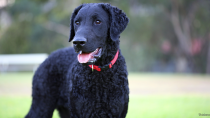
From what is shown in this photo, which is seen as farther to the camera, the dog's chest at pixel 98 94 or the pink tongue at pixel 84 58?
the dog's chest at pixel 98 94

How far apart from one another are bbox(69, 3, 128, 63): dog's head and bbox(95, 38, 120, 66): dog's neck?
7cm

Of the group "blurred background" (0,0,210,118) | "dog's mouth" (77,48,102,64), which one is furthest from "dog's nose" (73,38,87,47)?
"blurred background" (0,0,210,118)

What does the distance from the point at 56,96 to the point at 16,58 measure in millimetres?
22363

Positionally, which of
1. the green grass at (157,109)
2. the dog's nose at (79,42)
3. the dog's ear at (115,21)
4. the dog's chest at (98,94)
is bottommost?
the green grass at (157,109)

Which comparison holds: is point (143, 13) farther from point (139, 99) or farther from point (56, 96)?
point (56, 96)

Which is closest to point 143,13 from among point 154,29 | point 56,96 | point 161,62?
point 154,29

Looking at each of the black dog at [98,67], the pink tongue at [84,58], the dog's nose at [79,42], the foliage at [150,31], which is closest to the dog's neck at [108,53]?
the black dog at [98,67]

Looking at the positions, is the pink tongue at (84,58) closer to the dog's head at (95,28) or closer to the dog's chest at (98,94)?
the dog's head at (95,28)

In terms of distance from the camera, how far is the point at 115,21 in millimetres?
→ 3414

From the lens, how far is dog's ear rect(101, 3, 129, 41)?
3330 millimetres

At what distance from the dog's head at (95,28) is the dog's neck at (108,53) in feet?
0.23

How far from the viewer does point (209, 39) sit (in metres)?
26.7

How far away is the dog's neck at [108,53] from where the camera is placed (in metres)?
3.36

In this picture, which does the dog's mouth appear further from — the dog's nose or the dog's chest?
the dog's chest
